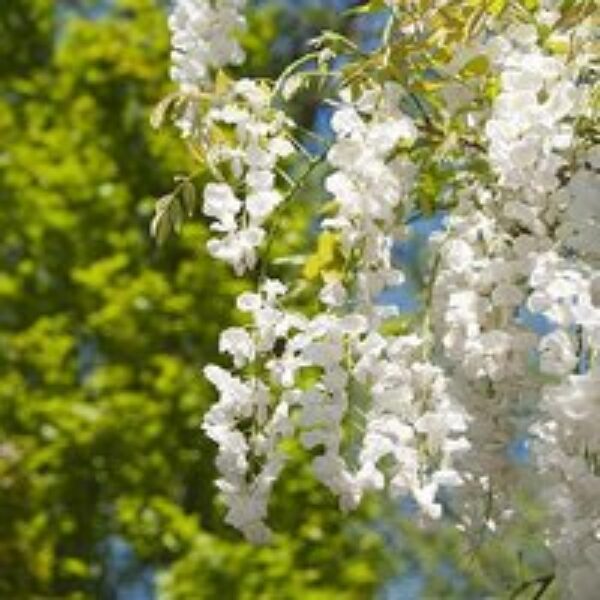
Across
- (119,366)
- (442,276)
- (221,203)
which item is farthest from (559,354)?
(119,366)

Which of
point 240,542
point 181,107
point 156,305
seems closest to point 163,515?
point 240,542

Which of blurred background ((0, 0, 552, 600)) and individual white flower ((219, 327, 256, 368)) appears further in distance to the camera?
blurred background ((0, 0, 552, 600))

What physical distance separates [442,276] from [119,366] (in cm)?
409

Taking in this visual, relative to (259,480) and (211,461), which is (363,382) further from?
(211,461)

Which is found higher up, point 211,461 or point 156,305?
point 156,305

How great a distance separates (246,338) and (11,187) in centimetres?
430

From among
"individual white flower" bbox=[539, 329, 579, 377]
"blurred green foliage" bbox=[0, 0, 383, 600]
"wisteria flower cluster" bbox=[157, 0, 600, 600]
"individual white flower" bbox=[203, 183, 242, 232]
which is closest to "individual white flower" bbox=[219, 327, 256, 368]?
"wisteria flower cluster" bbox=[157, 0, 600, 600]

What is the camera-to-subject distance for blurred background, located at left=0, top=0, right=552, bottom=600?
5.17 meters

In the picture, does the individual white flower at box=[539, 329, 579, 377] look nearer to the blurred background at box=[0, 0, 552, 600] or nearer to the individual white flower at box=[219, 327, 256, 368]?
the individual white flower at box=[219, 327, 256, 368]

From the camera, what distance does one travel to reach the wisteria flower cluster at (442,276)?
1333 mm

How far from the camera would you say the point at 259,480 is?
4.95ft

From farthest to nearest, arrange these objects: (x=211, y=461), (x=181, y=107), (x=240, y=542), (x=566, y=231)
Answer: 1. (x=211, y=461)
2. (x=240, y=542)
3. (x=181, y=107)
4. (x=566, y=231)

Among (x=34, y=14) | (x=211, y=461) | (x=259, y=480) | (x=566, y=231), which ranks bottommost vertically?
(x=259, y=480)

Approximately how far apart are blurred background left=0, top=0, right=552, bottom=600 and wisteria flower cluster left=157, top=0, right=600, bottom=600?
3304mm
